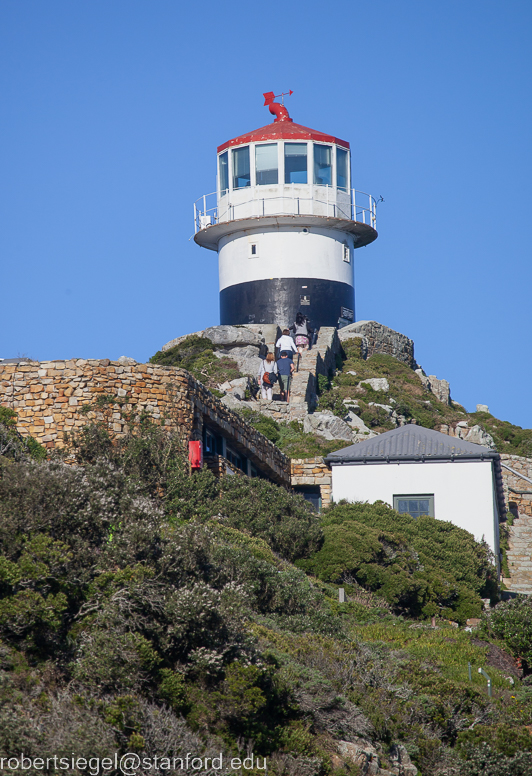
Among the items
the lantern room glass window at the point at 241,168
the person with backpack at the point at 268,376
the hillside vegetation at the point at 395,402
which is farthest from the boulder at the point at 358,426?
the lantern room glass window at the point at 241,168

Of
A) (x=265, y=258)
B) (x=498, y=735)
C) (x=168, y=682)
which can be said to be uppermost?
(x=265, y=258)

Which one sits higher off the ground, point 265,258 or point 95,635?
point 265,258

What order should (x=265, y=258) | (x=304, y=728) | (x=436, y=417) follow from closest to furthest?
1. (x=304, y=728)
2. (x=436, y=417)
3. (x=265, y=258)

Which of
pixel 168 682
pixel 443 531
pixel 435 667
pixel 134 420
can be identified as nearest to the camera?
pixel 168 682

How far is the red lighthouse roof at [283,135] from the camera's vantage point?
3753 centimetres

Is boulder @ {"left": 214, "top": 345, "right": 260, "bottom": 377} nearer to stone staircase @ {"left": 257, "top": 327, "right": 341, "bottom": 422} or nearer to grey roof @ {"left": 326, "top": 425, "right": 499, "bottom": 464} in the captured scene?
stone staircase @ {"left": 257, "top": 327, "right": 341, "bottom": 422}

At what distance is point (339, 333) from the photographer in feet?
127

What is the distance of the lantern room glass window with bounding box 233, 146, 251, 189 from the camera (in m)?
37.9

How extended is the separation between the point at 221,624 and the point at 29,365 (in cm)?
875

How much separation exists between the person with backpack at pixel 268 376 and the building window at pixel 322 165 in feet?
30.1

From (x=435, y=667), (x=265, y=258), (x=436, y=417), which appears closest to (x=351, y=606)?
(x=435, y=667)

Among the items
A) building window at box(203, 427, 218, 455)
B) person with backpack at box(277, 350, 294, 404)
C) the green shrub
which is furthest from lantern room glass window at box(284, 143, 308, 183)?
building window at box(203, 427, 218, 455)

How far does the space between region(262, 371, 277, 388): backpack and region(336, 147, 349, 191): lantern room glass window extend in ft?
33.9

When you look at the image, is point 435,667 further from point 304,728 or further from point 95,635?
point 95,635
